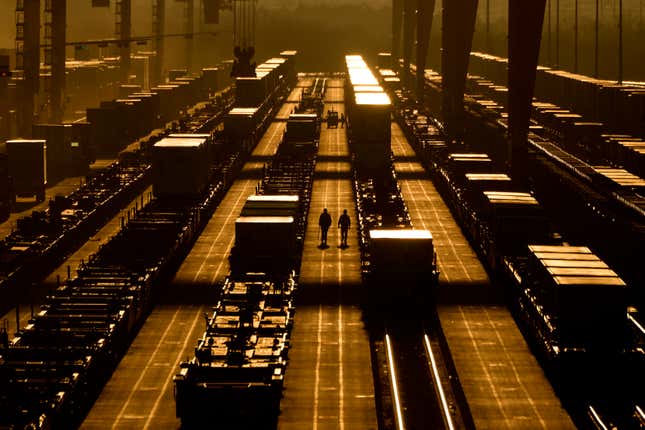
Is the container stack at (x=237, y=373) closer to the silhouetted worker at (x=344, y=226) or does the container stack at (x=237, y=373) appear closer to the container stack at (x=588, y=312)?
the container stack at (x=588, y=312)

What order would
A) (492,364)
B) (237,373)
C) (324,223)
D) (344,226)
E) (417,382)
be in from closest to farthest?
(237,373) → (417,382) → (492,364) → (324,223) → (344,226)

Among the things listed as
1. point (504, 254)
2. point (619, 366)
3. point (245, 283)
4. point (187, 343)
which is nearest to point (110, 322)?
point (187, 343)

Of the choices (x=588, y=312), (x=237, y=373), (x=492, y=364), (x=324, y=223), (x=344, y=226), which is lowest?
(x=492, y=364)

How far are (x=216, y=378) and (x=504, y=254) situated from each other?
18447 mm

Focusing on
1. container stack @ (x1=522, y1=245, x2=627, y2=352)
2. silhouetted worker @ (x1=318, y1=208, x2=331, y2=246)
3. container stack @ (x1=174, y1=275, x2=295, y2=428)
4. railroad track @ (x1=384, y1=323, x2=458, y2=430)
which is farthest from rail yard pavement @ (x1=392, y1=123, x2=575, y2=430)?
silhouetted worker @ (x1=318, y1=208, x2=331, y2=246)

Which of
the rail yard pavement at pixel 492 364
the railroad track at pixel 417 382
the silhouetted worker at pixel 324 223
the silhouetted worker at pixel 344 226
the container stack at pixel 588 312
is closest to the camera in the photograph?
the railroad track at pixel 417 382

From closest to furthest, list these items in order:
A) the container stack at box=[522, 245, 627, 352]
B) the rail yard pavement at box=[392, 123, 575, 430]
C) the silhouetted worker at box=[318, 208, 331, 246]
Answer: the rail yard pavement at box=[392, 123, 575, 430]
the container stack at box=[522, 245, 627, 352]
the silhouetted worker at box=[318, 208, 331, 246]

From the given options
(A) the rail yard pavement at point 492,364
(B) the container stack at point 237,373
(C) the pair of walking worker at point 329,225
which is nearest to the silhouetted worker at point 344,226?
(C) the pair of walking worker at point 329,225

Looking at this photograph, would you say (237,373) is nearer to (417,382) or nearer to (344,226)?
(417,382)

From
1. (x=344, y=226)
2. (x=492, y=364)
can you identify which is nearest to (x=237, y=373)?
(x=492, y=364)

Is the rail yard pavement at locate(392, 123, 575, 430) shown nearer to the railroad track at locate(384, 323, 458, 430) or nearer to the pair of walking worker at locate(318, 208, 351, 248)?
the railroad track at locate(384, 323, 458, 430)

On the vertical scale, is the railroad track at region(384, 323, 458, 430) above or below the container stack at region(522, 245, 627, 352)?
below

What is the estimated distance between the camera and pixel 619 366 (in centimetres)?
2694

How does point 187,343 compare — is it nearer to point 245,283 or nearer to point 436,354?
point 245,283
